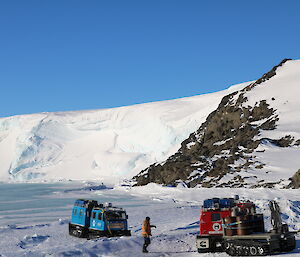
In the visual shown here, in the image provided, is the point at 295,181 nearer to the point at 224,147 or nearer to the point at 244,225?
the point at 224,147

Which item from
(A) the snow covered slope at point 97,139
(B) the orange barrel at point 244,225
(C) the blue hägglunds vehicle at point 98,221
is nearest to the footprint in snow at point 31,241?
(C) the blue hägglunds vehicle at point 98,221

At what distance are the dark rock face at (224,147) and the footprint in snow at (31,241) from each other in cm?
2638

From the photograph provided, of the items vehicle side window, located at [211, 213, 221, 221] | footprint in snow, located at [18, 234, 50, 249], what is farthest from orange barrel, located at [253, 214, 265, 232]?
footprint in snow, located at [18, 234, 50, 249]

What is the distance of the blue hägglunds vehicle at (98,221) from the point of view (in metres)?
14.0

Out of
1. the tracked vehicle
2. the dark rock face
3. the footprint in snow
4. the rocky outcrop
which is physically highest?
the dark rock face

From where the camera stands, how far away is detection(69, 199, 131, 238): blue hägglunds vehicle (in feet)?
45.8

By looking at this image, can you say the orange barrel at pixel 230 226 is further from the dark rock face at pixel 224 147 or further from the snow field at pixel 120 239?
the dark rock face at pixel 224 147

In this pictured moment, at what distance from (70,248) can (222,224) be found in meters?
4.58

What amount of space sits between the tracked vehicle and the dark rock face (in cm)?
2739

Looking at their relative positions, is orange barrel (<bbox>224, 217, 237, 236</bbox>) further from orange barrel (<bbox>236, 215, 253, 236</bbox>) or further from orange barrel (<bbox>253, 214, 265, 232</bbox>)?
orange barrel (<bbox>253, 214, 265, 232</bbox>)

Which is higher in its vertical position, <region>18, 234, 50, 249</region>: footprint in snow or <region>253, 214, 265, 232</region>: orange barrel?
<region>253, 214, 265, 232</region>: orange barrel

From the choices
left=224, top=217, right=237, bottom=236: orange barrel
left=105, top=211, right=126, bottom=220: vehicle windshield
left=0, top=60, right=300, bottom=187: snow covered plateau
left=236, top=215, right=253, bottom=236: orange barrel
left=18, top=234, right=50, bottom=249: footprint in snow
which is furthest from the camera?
left=0, top=60, right=300, bottom=187: snow covered plateau

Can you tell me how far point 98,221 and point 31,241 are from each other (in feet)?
8.55

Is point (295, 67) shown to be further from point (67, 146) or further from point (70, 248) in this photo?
point (70, 248)
